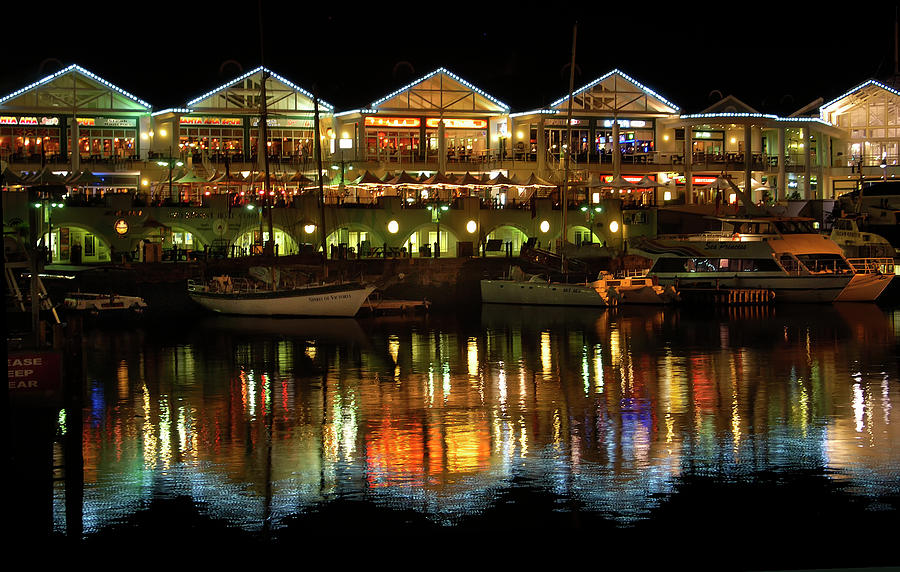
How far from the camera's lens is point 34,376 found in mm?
17094

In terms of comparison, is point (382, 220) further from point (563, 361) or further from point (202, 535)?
point (202, 535)

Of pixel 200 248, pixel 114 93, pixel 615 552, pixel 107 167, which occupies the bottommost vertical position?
pixel 615 552

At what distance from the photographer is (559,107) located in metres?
65.1

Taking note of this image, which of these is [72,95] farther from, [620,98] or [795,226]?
[795,226]

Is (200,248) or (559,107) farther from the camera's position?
(559,107)

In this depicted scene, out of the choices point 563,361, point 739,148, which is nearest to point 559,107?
point 739,148

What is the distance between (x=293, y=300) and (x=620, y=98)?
101 feet

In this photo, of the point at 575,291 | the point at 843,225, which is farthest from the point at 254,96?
the point at 843,225

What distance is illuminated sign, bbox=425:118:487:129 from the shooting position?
64.6m

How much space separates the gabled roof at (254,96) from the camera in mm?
60844

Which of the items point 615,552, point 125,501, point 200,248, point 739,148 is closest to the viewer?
point 615,552

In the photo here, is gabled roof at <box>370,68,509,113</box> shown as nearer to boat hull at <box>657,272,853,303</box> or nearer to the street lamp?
the street lamp

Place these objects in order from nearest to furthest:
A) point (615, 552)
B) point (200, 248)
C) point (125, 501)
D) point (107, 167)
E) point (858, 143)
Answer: point (615, 552) → point (125, 501) → point (200, 248) → point (107, 167) → point (858, 143)

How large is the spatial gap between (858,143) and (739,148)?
10490mm
